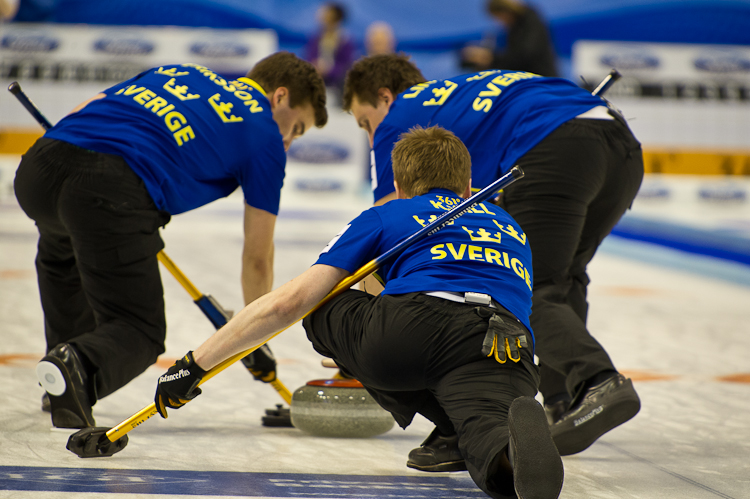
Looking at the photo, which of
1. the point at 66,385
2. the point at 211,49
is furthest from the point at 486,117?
the point at 211,49

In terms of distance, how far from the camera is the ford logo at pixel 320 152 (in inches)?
403

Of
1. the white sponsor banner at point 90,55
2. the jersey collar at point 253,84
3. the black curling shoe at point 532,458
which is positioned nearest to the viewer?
the black curling shoe at point 532,458

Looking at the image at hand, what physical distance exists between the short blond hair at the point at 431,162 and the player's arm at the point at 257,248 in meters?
0.64

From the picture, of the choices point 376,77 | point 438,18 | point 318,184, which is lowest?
point 318,184

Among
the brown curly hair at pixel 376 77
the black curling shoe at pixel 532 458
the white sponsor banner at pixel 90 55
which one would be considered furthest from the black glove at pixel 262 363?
the white sponsor banner at pixel 90 55

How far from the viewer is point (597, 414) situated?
2.22 m

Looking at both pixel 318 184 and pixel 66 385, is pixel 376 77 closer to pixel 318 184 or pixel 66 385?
pixel 66 385

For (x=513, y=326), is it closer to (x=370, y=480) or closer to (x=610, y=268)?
(x=370, y=480)

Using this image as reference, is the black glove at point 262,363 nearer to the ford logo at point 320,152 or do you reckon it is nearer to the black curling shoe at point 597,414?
the black curling shoe at point 597,414

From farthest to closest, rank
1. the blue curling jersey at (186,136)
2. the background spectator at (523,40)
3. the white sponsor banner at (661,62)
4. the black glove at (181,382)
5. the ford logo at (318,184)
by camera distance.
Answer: the white sponsor banner at (661,62) → the ford logo at (318,184) → the background spectator at (523,40) → the blue curling jersey at (186,136) → the black glove at (181,382)

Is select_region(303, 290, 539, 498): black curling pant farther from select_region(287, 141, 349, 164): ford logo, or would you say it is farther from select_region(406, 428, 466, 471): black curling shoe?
select_region(287, 141, 349, 164): ford logo

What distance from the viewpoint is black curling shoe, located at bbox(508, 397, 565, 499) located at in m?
1.62

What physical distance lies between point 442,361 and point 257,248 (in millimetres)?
956

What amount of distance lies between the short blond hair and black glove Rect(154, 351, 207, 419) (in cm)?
68
